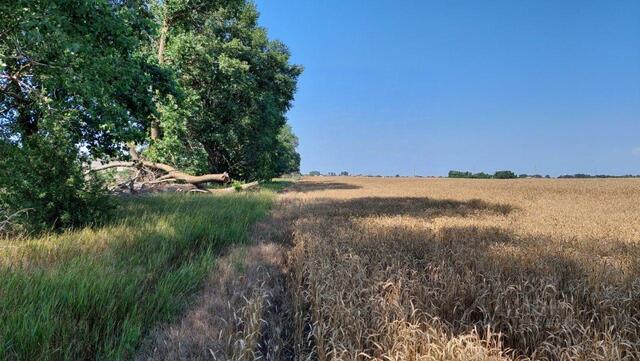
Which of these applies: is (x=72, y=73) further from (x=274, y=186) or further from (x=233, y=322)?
(x=274, y=186)

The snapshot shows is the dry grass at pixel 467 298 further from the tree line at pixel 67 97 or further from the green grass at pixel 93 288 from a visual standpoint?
the tree line at pixel 67 97

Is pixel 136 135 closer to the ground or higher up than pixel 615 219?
higher up

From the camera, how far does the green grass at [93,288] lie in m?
3.34

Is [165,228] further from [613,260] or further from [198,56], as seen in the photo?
[198,56]

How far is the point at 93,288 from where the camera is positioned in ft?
14.0

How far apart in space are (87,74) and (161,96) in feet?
15.6

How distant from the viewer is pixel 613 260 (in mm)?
5848

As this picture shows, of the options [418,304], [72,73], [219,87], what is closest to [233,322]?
→ [418,304]

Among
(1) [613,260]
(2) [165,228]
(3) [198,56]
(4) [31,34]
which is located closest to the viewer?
(1) [613,260]

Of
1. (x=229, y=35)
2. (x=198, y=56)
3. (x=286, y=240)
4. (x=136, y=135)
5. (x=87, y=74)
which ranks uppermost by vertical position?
(x=229, y=35)

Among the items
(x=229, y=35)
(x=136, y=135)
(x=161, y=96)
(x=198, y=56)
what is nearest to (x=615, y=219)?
(x=136, y=135)

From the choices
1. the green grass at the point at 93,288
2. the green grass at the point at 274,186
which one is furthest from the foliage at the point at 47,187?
the green grass at the point at 274,186

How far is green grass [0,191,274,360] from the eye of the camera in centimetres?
334

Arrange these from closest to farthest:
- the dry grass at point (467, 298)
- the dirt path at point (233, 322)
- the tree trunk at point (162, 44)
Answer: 1. the dry grass at point (467, 298)
2. the dirt path at point (233, 322)
3. the tree trunk at point (162, 44)
